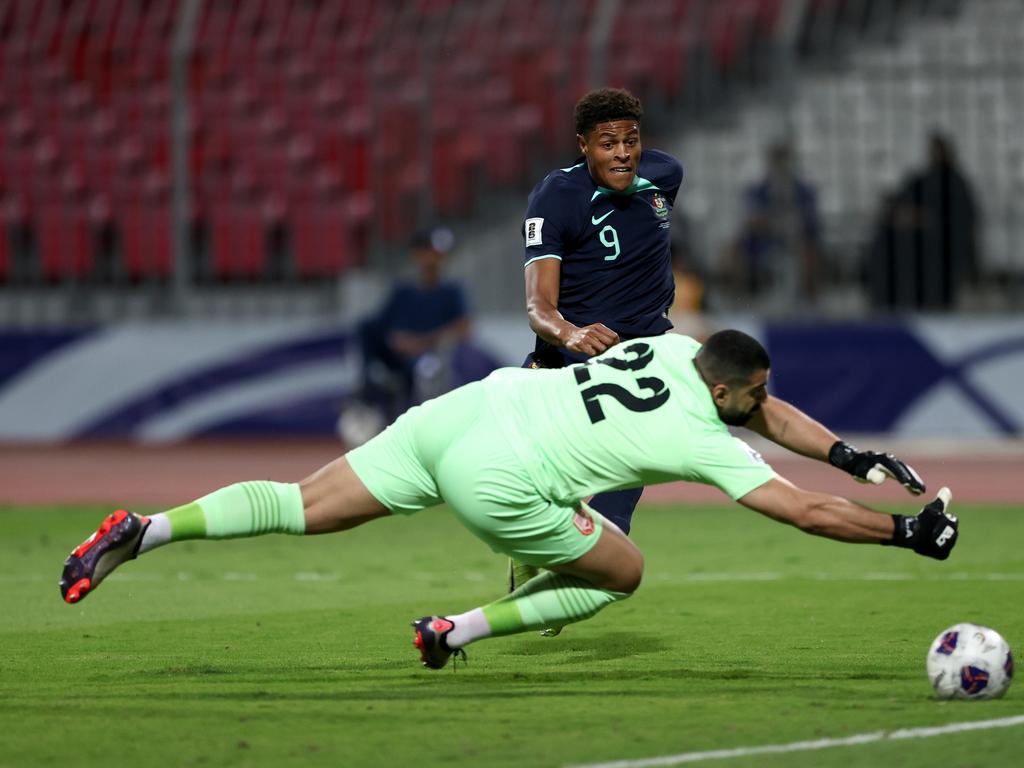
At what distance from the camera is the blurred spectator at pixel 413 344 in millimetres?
17062

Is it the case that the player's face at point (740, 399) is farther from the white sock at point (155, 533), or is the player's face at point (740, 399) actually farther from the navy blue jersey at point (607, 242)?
the white sock at point (155, 533)

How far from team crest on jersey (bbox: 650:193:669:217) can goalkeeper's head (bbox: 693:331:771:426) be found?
6.07 feet

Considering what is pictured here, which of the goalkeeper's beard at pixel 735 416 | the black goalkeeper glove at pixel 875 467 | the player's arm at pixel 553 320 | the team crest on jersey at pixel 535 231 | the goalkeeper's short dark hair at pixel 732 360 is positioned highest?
the team crest on jersey at pixel 535 231

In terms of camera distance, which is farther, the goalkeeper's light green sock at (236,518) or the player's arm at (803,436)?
the goalkeeper's light green sock at (236,518)

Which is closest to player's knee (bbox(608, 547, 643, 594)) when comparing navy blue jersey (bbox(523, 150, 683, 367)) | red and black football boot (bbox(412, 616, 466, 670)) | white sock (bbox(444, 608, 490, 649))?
white sock (bbox(444, 608, 490, 649))

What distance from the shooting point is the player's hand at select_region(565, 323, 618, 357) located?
24.5ft

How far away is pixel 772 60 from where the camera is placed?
18.8m

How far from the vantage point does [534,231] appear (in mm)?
8141

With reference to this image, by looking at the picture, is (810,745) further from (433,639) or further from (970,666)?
(433,639)

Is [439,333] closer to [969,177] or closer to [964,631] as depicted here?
[969,177]

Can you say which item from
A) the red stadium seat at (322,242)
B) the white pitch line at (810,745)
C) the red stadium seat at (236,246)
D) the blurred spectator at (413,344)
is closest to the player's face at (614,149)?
the white pitch line at (810,745)

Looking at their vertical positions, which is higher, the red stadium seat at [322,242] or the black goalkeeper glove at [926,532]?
the red stadium seat at [322,242]

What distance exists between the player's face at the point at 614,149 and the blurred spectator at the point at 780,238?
32.8 feet

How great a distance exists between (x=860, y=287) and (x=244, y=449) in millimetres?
6467
